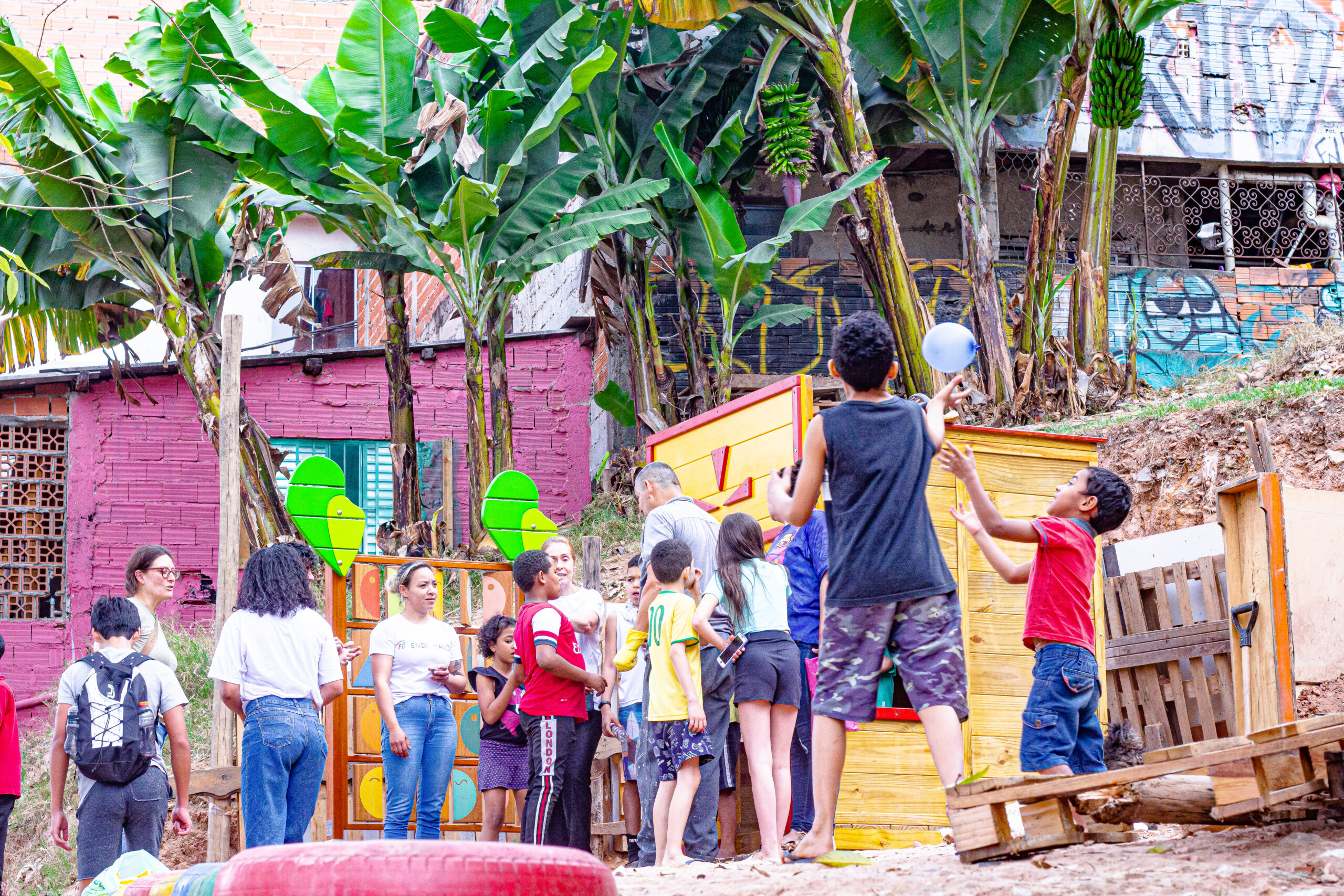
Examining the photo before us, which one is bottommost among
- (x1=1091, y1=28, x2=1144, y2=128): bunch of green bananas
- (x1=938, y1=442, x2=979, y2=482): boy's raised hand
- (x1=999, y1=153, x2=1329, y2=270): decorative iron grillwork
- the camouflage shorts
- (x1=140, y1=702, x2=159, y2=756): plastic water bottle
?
(x1=140, y1=702, x2=159, y2=756): plastic water bottle

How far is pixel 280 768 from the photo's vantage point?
559 cm

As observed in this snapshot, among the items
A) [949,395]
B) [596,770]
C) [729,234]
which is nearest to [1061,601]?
[949,395]

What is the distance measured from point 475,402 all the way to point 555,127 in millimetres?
2504

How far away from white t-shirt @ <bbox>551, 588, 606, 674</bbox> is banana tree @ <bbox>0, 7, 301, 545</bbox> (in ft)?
17.2

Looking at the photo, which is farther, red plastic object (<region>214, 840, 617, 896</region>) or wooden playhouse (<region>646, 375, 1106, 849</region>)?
wooden playhouse (<region>646, 375, 1106, 849</region>)

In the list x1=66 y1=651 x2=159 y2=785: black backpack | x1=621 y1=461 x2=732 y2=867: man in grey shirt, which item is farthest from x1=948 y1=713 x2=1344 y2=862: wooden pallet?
x1=66 y1=651 x2=159 y2=785: black backpack

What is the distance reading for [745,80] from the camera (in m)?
12.9

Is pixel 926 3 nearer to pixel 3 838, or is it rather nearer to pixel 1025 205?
pixel 1025 205

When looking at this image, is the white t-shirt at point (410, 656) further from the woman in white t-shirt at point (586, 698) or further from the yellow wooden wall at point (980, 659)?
the yellow wooden wall at point (980, 659)

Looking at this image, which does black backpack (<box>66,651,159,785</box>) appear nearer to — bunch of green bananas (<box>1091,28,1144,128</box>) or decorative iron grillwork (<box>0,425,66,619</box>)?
decorative iron grillwork (<box>0,425,66,619</box>)

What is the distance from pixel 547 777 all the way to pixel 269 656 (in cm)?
140

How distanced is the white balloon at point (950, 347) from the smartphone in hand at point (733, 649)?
1.52 metres

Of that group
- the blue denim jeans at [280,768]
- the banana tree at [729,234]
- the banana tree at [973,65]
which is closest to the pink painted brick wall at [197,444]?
the banana tree at [729,234]

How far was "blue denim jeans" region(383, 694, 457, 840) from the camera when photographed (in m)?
6.70
